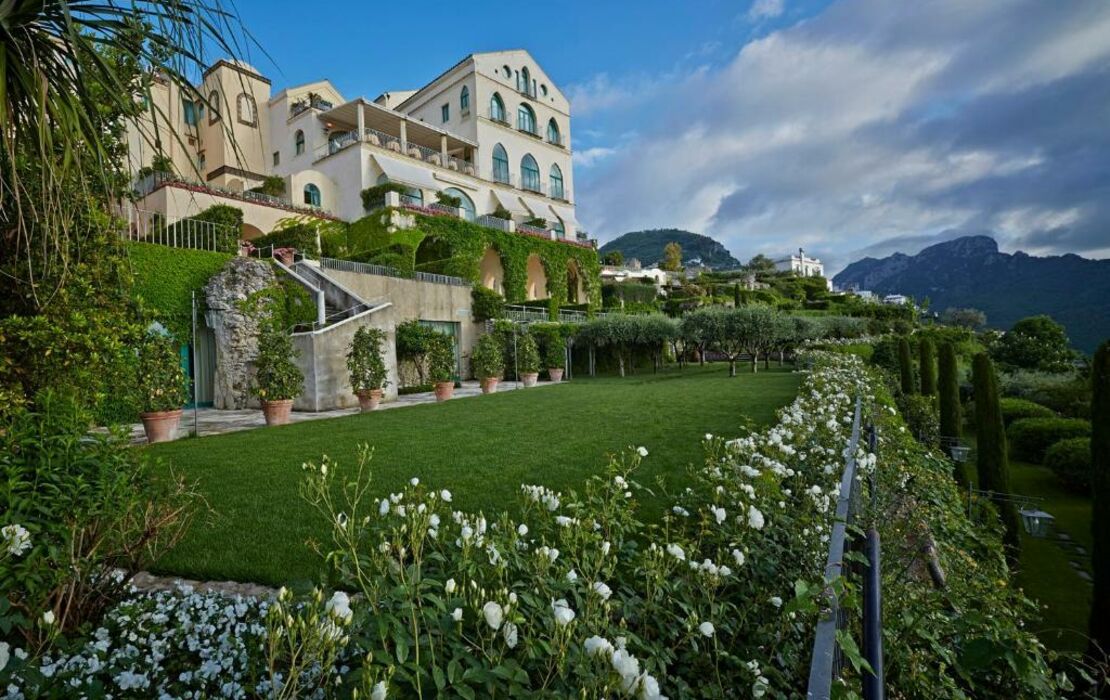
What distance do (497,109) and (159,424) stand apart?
97.0 feet

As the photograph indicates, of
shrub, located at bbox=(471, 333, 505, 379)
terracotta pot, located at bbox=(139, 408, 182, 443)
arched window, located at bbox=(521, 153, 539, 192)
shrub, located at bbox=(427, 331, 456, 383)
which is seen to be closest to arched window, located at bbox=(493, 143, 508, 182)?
arched window, located at bbox=(521, 153, 539, 192)

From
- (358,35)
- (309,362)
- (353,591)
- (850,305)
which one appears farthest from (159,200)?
(850,305)

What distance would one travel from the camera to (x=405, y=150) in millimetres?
25812

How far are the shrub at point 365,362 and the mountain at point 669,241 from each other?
111 metres

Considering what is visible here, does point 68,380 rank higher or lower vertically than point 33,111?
lower

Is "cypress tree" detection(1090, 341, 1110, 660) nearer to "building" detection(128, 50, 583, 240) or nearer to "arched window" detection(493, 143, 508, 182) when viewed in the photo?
"building" detection(128, 50, 583, 240)

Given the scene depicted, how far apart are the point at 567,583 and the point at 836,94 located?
453 inches

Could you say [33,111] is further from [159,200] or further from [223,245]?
[159,200]

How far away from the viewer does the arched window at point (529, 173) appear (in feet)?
109

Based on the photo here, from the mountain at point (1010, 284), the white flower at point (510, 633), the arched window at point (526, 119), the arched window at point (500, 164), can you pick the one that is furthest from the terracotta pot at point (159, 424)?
the mountain at point (1010, 284)

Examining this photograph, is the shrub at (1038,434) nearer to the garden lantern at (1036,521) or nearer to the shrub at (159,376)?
the garden lantern at (1036,521)

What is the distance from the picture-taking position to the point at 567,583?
150 centimetres

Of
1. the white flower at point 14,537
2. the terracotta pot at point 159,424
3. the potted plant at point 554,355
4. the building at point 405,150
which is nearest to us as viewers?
the white flower at point 14,537

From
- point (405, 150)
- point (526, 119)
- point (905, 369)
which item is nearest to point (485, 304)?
point (405, 150)
